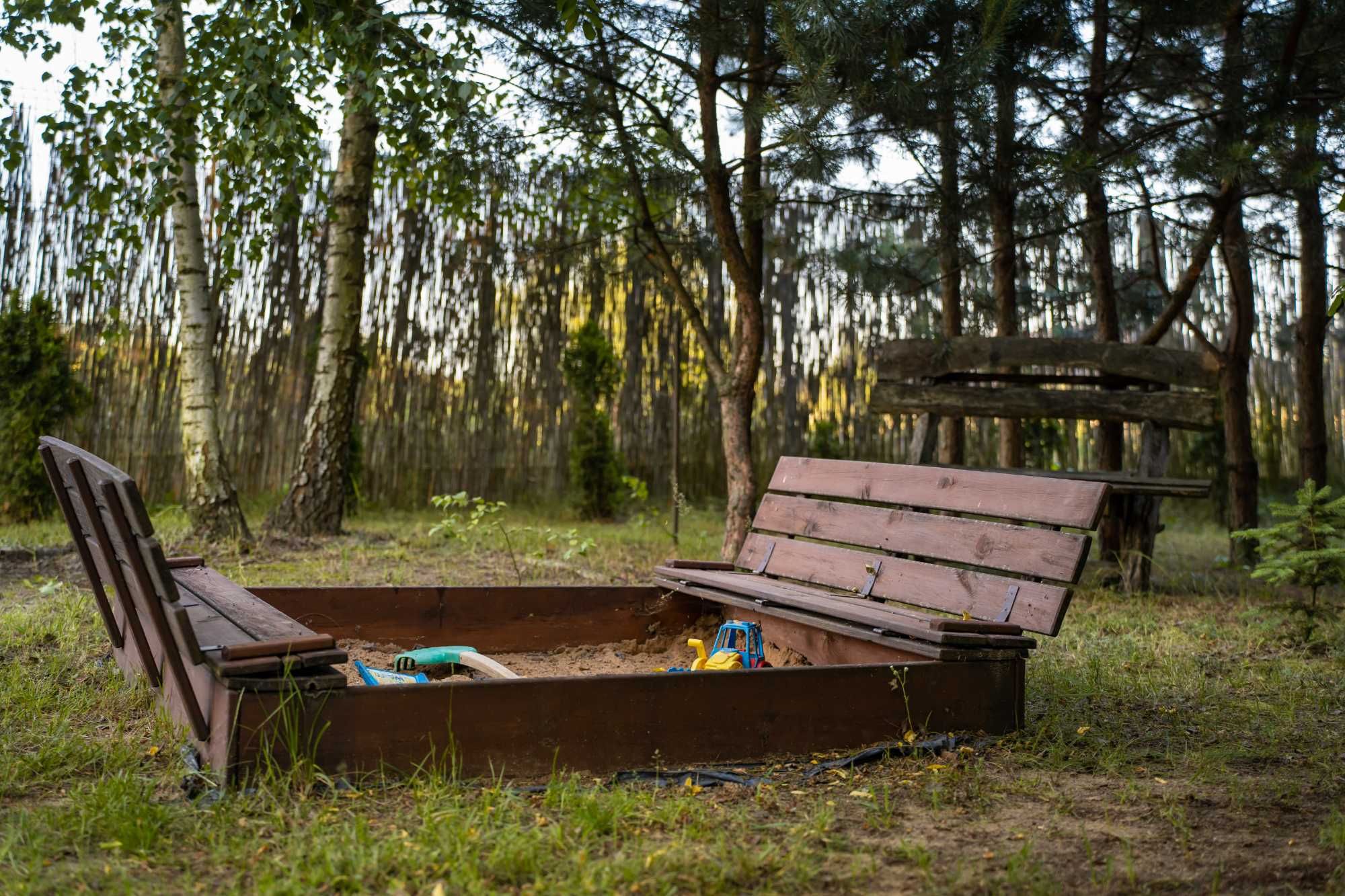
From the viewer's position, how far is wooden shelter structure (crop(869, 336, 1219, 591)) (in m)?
5.86

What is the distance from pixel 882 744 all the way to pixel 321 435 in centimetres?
521

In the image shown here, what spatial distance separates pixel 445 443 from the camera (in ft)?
31.2

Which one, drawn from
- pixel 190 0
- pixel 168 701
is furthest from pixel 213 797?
pixel 190 0

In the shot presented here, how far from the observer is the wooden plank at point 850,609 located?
2.92 m

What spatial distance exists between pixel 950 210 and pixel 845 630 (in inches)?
155

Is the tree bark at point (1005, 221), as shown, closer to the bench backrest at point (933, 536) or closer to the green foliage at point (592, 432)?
the bench backrest at point (933, 536)

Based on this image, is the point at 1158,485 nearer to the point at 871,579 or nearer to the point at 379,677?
the point at 871,579

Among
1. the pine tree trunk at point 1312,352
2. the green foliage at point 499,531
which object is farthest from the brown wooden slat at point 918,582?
the pine tree trunk at point 1312,352

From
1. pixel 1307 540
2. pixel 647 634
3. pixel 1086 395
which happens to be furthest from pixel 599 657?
pixel 1086 395

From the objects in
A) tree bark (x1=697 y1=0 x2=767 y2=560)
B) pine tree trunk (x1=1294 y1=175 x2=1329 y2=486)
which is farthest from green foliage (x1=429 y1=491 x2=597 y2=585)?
pine tree trunk (x1=1294 y1=175 x2=1329 y2=486)

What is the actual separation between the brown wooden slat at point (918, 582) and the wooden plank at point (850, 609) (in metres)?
0.07

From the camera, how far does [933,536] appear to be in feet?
11.5

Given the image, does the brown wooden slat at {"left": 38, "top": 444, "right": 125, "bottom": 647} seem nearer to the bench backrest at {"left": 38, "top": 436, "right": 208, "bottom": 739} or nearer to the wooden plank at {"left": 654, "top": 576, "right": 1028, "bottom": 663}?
the bench backrest at {"left": 38, "top": 436, "right": 208, "bottom": 739}

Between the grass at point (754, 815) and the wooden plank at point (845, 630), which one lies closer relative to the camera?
the grass at point (754, 815)
